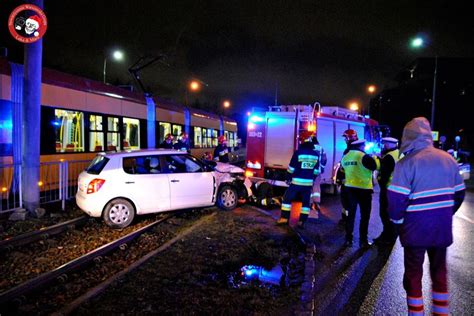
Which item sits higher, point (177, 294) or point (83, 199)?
point (83, 199)

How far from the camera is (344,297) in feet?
14.2

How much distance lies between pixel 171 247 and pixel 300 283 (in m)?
2.26

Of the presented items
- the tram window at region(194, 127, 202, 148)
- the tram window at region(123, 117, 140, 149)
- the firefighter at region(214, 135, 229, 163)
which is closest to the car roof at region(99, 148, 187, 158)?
the firefighter at region(214, 135, 229, 163)

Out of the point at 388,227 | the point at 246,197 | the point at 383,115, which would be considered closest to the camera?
the point at 388,227

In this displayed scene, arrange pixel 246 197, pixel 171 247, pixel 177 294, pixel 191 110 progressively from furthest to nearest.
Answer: pixel 191 110 < pixel 246 197 < pixel 171 247 < pixel 177 294

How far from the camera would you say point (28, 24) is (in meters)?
7.91

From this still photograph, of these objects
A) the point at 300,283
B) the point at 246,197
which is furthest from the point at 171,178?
the point at 300,283

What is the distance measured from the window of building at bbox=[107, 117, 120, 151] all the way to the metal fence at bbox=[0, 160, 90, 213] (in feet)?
5.33

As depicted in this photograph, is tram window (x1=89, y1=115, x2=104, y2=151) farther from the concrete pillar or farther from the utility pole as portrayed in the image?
the utility pole

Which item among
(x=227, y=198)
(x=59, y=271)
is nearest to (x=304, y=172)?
(x=227, y=198)

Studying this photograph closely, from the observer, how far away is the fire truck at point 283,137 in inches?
419

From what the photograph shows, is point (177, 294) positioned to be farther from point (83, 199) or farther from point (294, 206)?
point (294, 206)

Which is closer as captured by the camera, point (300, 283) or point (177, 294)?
point (177, 294)

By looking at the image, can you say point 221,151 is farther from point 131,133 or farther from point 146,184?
point 146,184
